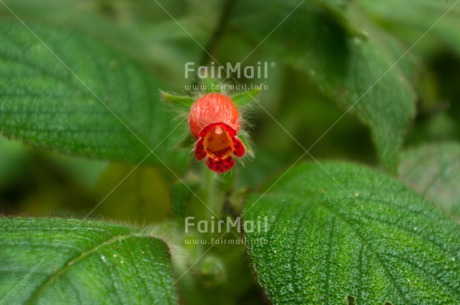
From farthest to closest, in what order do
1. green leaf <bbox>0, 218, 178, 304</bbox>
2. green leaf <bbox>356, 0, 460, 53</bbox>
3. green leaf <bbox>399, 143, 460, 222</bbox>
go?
green leaf <bbox>356, 0, 460, 53</bbox> < green leaf <bbox>399, 143, 460, 222</bbox> < green leaf <bbox>0, 218, 178, 304</bbox>

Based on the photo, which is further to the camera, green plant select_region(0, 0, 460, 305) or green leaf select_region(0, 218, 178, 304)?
green plant select_region(0, 0, 460, 305)

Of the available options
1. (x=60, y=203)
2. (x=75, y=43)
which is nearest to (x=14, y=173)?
(x=60, y=203)

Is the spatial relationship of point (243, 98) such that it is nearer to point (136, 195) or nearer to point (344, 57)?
point (344, 57)

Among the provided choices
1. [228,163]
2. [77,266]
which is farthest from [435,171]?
[77,266]

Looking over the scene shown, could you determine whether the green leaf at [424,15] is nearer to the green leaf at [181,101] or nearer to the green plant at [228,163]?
the green plant at [228,163]

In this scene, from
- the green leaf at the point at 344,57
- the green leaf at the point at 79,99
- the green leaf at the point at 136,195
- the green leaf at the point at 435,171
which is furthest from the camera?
the green leaf at the point at 136,195

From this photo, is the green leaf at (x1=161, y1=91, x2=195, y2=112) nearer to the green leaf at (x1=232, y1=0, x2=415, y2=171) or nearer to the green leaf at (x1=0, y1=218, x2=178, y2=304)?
the green leaf at (x1=0, y1=218, x2=178, y2=304)

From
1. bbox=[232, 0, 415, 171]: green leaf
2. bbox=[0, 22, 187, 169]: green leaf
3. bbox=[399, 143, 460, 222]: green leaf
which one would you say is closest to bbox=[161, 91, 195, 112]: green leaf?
bbox=[0, 22, 187, 169]: green leaf

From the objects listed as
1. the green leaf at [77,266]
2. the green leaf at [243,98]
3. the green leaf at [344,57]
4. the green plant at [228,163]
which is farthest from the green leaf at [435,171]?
the green leaf at [77,266]
